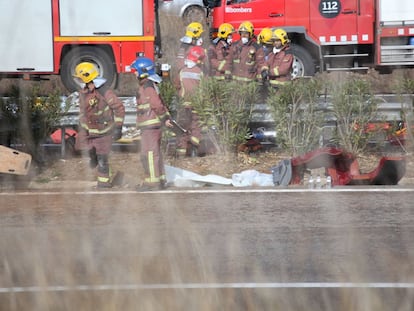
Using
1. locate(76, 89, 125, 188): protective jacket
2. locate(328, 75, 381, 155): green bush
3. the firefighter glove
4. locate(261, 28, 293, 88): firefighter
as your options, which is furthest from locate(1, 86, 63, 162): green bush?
locate(328, 75, 381, 155): green bush

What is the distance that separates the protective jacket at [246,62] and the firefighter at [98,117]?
3.53 m

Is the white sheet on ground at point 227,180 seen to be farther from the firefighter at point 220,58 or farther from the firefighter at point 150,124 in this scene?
the firefighter at point 220,58

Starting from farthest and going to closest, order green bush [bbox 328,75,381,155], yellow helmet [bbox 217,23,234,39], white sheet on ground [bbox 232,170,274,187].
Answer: yellow helmet [bbox 217,23,234,39] < green bush [bbox 328,75,381,155] < white sheet on ground [bbox 232,170,274,187]

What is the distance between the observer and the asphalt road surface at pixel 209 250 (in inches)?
186

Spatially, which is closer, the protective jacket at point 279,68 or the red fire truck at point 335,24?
the protective jacket at point 279,68

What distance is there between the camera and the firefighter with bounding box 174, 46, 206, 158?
11438 mm

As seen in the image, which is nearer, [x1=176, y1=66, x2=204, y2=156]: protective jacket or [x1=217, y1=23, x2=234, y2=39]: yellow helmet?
[x1=176, y1=66, x2=204, y2=156]: protective jacket

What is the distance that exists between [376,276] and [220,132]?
572 cm

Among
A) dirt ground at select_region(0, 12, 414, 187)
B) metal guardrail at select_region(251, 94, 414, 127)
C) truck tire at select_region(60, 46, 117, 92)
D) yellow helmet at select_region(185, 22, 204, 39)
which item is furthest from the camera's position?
truck tire at select_region(60, 46, 117, 92)

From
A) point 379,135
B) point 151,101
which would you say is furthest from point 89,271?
point 379,135


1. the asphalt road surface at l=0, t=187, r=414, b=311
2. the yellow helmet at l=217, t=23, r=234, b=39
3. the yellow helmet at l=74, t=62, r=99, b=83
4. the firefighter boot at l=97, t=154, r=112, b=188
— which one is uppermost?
the yellow helmet at l=217, t=23, r=234, b=39

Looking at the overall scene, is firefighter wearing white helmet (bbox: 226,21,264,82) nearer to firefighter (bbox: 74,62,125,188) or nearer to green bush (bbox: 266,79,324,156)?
green bush (bbox: 266,79,324,156)

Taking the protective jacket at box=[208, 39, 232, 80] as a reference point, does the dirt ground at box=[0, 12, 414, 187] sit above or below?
below

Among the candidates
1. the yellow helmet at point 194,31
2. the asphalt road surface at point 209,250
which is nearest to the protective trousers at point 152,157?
the asphalt road surface at point 209,250
